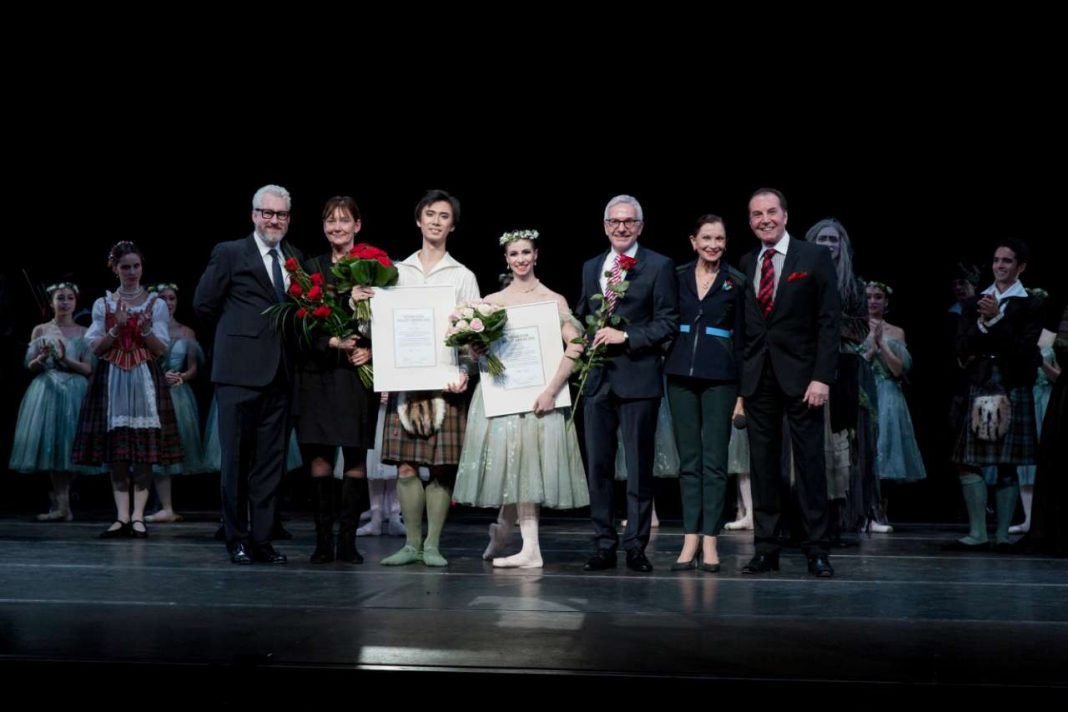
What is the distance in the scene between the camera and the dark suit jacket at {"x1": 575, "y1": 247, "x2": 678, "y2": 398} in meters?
4.84

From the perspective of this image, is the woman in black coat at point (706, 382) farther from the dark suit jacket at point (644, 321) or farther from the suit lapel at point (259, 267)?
→ the suit lapel at point (259, 267)

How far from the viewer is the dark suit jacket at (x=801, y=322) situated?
466 centimetres

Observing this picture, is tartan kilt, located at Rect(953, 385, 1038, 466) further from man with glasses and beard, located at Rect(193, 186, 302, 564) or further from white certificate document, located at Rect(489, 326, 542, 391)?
man with glasses and beard, located at Rect(193, 186, 302, 564)

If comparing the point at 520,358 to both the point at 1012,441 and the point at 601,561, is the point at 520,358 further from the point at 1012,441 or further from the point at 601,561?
the point at 1012,441

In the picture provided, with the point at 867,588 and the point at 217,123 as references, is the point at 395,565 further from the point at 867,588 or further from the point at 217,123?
the point at 217,123

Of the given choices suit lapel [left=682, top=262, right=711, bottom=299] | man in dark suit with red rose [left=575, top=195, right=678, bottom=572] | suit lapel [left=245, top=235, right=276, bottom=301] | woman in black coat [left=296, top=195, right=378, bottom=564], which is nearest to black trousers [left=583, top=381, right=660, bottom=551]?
man in dark suit with red rose [left=575, top=195, right=678, bottom=572]

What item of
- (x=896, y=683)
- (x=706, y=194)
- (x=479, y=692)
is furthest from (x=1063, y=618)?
(x=706, y=194)

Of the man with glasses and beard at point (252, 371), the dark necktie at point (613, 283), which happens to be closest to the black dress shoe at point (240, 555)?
the man with glasses and beard at point (252, 371)

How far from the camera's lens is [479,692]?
2859mm

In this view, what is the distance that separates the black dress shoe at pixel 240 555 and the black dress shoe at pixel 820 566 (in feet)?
7.76

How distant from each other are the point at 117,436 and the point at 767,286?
142 inches

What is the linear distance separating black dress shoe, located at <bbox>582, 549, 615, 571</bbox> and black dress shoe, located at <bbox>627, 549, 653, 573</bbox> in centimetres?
8

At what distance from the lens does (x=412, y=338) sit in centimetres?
487

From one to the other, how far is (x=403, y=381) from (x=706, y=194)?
4128 millimetres
